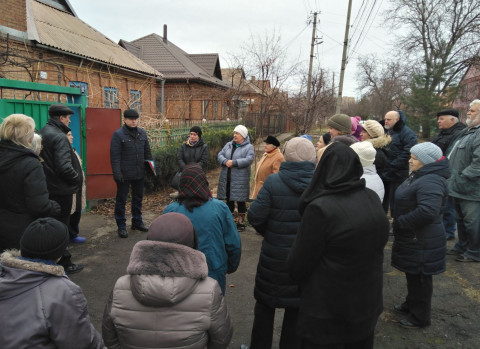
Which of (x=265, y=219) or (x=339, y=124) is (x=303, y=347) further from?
(x=339, y=124)

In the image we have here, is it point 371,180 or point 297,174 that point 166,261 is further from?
point 371,180

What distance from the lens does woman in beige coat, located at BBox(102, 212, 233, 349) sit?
1.62m

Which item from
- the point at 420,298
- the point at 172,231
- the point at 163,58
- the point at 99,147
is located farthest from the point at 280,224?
the point at 163,58

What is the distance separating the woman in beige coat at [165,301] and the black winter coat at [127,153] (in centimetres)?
372

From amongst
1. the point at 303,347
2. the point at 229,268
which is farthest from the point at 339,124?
the point at 303,347

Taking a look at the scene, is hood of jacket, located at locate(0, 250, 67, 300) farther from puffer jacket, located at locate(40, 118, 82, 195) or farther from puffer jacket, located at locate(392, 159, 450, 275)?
puffer jacket, located at locate(392, 159, 450, 275)

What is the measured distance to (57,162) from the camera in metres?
3.91

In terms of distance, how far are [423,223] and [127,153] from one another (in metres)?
4.08

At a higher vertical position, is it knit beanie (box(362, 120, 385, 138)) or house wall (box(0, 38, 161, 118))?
house wall (box(0, 38, 161, 118))

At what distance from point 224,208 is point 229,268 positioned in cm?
47

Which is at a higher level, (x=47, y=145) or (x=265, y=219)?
(x=47, y=145)

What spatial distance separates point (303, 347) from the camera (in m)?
2.11

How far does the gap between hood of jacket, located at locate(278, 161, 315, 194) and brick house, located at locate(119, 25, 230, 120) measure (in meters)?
18.7

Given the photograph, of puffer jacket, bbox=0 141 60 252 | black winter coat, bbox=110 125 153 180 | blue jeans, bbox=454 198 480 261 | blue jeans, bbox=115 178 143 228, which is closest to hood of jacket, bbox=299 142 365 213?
puffer jacket, bbox=0 141 60 252
